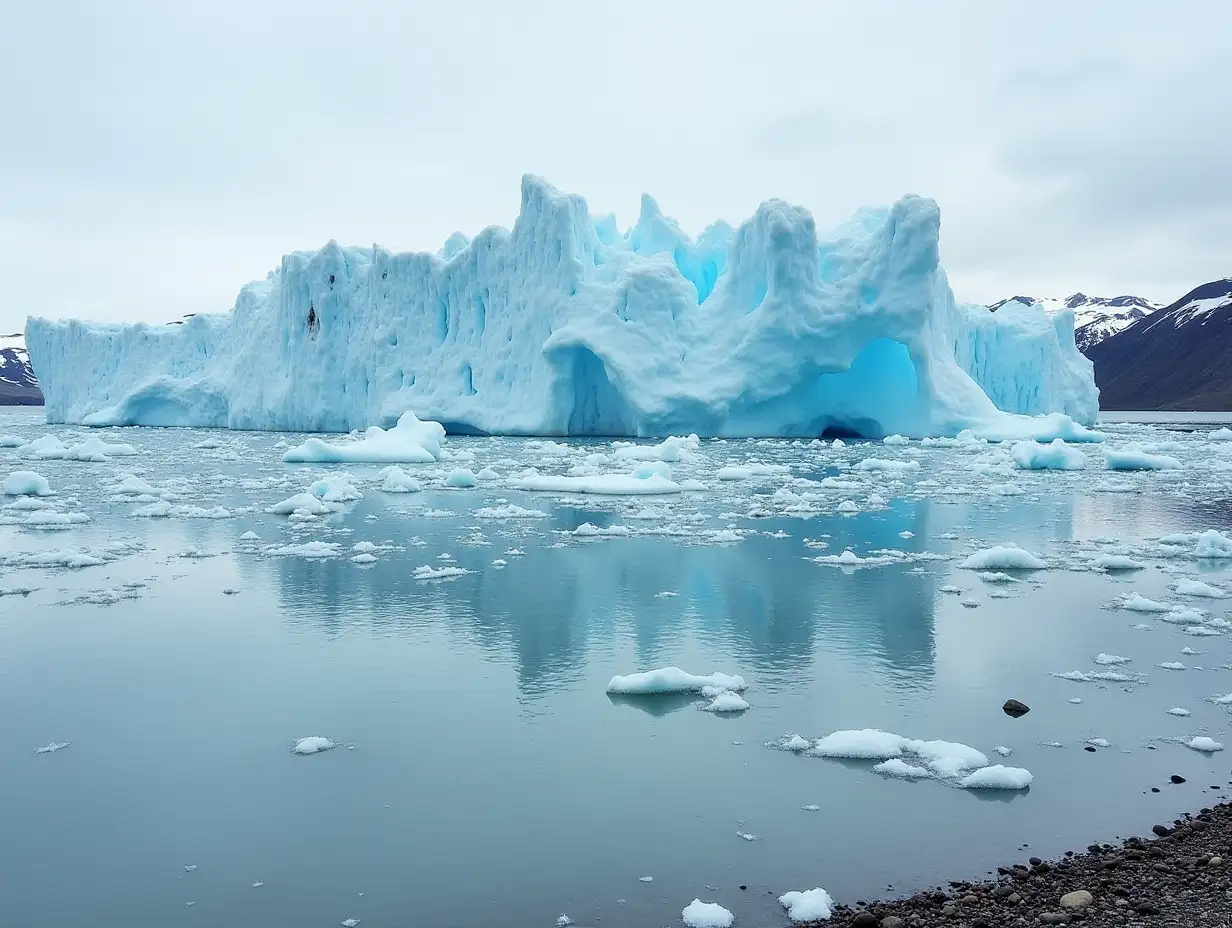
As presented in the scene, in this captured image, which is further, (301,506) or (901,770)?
(301,506)

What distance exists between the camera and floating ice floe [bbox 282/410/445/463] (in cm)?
1788

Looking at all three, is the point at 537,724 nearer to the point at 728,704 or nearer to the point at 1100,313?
the point at 728,704

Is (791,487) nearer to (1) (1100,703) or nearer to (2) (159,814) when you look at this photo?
(1) (1100,703)

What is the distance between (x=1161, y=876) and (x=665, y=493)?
390 inches

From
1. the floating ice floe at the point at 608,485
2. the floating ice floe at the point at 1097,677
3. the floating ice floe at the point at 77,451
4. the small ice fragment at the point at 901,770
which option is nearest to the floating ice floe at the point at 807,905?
the small ice fragment at the point at 901,770

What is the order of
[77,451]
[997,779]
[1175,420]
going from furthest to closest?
[1175,420], [77,451], [997,779]

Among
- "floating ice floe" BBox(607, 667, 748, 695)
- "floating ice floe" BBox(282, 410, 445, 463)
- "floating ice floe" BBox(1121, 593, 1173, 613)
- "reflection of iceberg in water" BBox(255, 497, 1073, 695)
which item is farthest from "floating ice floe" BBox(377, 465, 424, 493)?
"floating ice floe" BBox(1121, 593, 1173, 613)

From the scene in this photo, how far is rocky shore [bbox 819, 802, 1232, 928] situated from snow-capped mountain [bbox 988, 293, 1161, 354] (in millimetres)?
131360

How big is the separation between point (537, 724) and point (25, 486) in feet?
34.9

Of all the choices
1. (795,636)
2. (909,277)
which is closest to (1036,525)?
(795,636)

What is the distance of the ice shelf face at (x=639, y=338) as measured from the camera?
2316 centimetres

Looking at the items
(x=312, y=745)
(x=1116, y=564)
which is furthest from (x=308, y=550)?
(x=1116, y=564)

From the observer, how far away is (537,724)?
3.95 meters

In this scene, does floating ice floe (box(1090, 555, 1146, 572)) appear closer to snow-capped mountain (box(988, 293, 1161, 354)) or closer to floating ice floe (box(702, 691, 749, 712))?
floating ice floe (box(702, 691, 749, 712))
